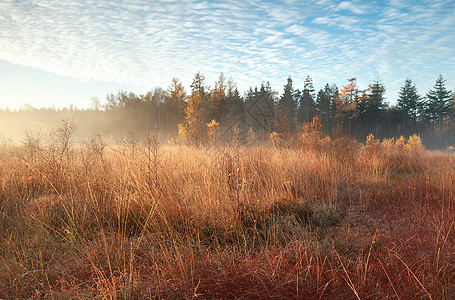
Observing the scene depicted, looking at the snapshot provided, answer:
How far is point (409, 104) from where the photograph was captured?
4150 centimetres

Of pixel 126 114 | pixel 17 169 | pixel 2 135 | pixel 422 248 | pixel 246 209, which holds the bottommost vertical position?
pixel 422 248

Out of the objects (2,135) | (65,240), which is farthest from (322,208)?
(2,135)

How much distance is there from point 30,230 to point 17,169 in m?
2.90

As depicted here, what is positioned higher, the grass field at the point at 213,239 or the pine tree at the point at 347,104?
the pine tree at the point at 347,104

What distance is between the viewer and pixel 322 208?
12.0ft

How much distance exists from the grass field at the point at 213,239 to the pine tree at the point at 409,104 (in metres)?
44.5

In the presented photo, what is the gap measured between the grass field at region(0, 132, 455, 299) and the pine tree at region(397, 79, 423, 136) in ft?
146

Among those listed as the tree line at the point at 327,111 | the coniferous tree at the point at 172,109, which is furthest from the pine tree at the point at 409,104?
the coniferous tree at the point at 172,109

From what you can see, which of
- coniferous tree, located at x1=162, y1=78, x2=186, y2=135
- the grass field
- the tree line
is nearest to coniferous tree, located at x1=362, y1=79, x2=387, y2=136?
the tree line

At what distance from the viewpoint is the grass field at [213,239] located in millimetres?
1784

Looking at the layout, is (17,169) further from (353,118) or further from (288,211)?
(353,118)

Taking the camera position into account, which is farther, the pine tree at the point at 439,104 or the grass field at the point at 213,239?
the pine tree at the point at 439,104

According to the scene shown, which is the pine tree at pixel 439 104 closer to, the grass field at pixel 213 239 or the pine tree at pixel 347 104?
the pine tree at pixel 347 104

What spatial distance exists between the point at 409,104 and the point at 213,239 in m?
50.5
